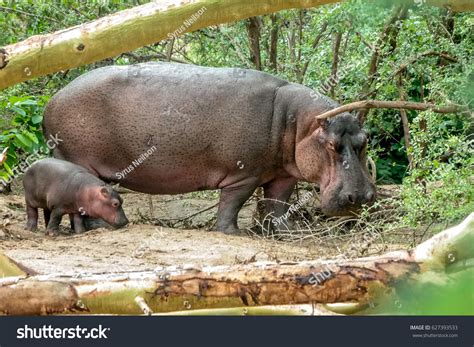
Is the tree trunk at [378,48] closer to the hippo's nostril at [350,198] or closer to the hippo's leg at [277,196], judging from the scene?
the hippo's leg at [277,196]

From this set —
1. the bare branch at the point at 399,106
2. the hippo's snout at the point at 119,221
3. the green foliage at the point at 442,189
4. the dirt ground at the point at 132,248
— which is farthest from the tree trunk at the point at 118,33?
the hippo's snout at the point at 119,221

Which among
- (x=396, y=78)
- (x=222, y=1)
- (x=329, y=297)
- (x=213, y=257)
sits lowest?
(x=213, y=257)

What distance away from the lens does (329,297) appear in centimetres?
337

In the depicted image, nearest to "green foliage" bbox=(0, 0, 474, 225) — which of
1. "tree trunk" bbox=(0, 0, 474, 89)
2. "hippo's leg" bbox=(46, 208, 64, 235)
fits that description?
"hippo's leg" bbox=(46, 208, 64, 235)

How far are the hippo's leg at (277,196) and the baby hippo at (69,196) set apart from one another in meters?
1.28

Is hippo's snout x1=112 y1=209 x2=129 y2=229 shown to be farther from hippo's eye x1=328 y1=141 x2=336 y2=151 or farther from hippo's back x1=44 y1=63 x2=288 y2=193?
hippo's eye x1=328 y1=141 x2=336 y2=151

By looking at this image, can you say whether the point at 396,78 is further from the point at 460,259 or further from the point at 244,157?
the point at 460,259

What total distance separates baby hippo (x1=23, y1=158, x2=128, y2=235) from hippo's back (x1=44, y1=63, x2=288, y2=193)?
15.8 inches

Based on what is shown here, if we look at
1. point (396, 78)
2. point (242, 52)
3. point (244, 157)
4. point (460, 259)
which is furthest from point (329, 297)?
point (242, 52)

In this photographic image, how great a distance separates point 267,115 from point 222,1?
12.2ft

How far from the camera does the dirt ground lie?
584cm

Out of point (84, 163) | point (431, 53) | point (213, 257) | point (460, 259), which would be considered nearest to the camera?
point (460, 259)

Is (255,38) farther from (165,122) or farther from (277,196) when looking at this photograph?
(277,196)

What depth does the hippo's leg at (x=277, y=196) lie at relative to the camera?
7934mm
